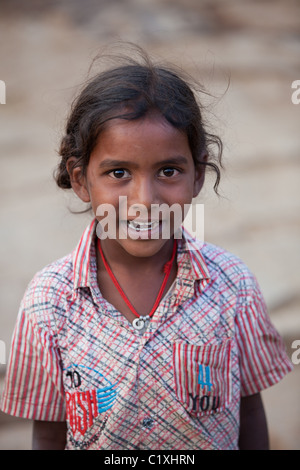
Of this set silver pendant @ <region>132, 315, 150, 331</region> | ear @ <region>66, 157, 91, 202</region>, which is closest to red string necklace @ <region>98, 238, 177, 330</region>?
silver pendant @ <region>132, 315, 150, 331</region>

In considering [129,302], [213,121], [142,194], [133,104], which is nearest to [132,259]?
[129,302]

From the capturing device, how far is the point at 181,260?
120cm

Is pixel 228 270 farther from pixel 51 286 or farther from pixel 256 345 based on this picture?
pixel 51 286

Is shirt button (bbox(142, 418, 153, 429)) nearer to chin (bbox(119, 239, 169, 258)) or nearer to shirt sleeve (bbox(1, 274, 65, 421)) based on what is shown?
shirt sleeve (bbox(1, 274, 65, 421))

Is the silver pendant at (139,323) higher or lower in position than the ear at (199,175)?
lower

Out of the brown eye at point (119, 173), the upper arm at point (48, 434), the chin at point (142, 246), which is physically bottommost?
the upper arm at point (48, 434)

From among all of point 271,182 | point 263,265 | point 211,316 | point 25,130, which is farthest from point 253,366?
point 25,130

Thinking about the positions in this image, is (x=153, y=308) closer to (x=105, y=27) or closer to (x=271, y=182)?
(x=271, y=182)

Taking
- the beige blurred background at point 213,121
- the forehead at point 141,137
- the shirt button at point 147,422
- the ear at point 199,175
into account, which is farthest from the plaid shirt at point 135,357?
the beige blurred background at point 213,121

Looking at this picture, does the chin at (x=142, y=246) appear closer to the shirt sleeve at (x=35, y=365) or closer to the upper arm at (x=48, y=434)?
the shirt sleeve at (x=35, y=365)

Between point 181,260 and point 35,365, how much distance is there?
336 mm

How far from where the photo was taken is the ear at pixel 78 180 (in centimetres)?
117

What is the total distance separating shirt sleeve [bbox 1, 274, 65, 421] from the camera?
1133 mm

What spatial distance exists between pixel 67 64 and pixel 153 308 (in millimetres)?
2360
